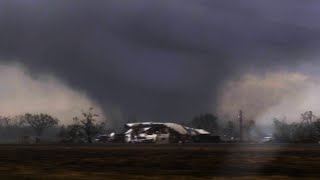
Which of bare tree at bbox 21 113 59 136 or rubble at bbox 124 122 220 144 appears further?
bare tree at bbox 21 113 59 136

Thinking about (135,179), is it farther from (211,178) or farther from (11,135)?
(11,135)

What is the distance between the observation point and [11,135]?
182 meters

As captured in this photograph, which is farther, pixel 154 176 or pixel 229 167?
pixel 229 167

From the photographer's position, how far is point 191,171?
1046 inches

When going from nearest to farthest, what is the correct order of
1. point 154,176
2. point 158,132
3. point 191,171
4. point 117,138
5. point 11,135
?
point 154,176
point 191,171
point 158,132
point 117,138
point 11,135

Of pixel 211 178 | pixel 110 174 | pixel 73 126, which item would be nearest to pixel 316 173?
pixel 211 178

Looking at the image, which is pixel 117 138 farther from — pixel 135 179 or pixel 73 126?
pixel 135 179

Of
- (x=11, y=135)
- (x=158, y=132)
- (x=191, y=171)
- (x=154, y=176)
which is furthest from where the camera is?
(x=11, y=135)

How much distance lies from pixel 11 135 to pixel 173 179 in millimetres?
168307

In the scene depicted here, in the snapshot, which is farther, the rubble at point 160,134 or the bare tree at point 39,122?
the bare tree at point 39,122

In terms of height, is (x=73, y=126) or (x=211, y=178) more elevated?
(x=73, y=126)

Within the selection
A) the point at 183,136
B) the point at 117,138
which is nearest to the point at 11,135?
the point at 117,138

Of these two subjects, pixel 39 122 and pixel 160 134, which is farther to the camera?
pixel 39 122

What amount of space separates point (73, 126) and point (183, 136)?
42.2 meters
